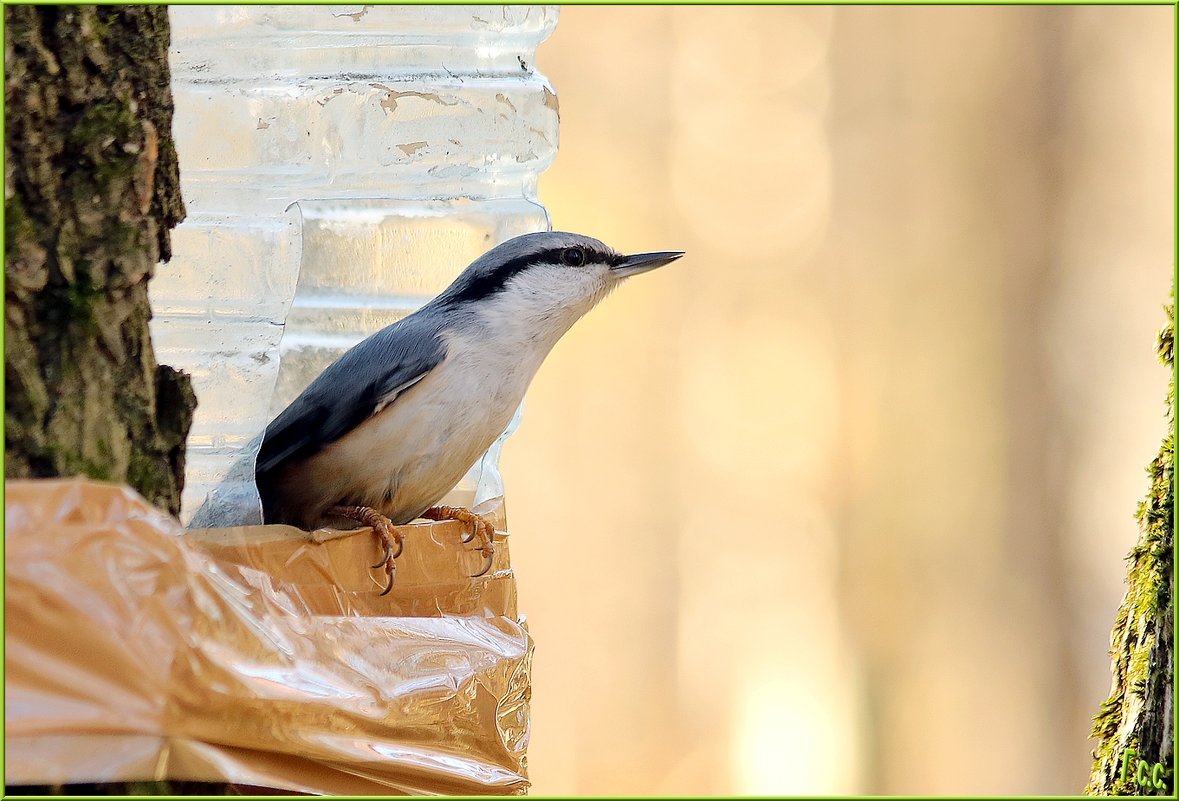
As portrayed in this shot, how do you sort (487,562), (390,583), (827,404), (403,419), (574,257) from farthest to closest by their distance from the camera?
(827,404)
(574,257)
(403,419)
(487,562)
(390,583)

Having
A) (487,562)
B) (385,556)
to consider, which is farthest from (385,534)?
(487,562)

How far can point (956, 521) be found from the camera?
6.69 meters

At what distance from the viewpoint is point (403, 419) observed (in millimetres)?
1680

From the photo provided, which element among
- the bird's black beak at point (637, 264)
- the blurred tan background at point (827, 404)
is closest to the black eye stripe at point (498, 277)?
the bird's black beak at point (637, 264)

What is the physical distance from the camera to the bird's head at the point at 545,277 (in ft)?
6.18

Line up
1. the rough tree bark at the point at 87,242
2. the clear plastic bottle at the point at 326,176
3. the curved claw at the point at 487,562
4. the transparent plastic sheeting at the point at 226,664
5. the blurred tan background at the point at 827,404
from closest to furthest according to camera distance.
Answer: the transparent plastic sheeting at the point at 226,664 < the rough tree bark at the point at 87,242 < the curved claw at the point at 487,562 < the clear plastic bottle at the point at 326,176 < the blurred tan background at the point at 827,404

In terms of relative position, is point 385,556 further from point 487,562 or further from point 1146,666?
point 1146,666

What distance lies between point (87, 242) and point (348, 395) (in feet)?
1.80

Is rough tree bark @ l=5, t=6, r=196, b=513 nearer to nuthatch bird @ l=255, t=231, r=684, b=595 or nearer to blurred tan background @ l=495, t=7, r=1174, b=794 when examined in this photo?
nuthatch bird @ l=255, t=231, r=684, b=595

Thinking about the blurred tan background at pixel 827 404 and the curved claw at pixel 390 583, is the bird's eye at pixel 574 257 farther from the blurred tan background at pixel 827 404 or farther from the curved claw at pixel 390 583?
the blurred tan background at pixel 827 404

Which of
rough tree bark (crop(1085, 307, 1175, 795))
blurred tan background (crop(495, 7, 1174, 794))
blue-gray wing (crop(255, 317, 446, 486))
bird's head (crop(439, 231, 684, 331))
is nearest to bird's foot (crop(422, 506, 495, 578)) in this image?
Answer: blue-gray wing (crop(255, 317, 446, 486))

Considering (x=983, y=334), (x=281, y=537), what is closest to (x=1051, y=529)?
(x=983, y=334)

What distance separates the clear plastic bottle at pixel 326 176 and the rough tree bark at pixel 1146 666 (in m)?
1.23

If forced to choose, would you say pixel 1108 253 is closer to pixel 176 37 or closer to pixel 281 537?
pixel 176 37
